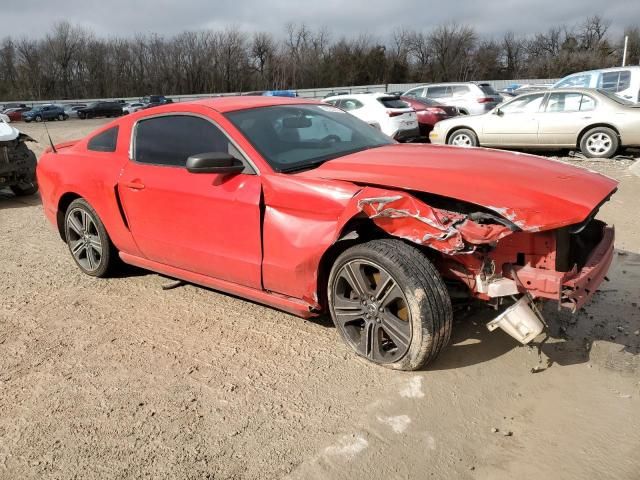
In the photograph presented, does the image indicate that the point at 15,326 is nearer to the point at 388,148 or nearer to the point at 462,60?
the point at 388,148

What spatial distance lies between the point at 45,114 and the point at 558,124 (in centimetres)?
4154

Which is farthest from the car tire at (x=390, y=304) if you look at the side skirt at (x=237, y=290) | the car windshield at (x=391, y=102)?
the car windshield at (x=391, y=102)

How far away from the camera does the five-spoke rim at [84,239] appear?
4785 millimetres

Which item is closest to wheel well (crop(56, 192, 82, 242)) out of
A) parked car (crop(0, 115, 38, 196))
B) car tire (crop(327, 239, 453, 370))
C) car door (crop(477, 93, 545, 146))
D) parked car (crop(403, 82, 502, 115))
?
car tire (crop(327, 239, 453, 370))

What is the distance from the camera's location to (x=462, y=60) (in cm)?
7400

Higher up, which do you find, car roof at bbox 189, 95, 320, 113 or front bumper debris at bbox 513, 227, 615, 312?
car roof at bbox 189, 95, 320, 113

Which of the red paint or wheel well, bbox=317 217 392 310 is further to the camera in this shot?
wheel well, bbox=317 217 392 310

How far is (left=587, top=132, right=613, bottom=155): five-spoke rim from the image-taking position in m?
10.5

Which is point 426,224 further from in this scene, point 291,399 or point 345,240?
point 291,399

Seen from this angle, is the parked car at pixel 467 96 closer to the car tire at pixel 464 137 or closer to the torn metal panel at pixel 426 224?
the car tire at pixel 464 137

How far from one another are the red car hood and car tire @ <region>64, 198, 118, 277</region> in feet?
7.43

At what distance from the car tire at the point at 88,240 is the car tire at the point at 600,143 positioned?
31.0 feet

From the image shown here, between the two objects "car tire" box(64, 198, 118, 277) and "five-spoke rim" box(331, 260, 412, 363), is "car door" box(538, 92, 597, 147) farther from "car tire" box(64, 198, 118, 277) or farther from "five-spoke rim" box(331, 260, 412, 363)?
"car tire" box(64, 198, 118, 277)

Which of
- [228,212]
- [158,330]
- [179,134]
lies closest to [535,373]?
[228,212]
